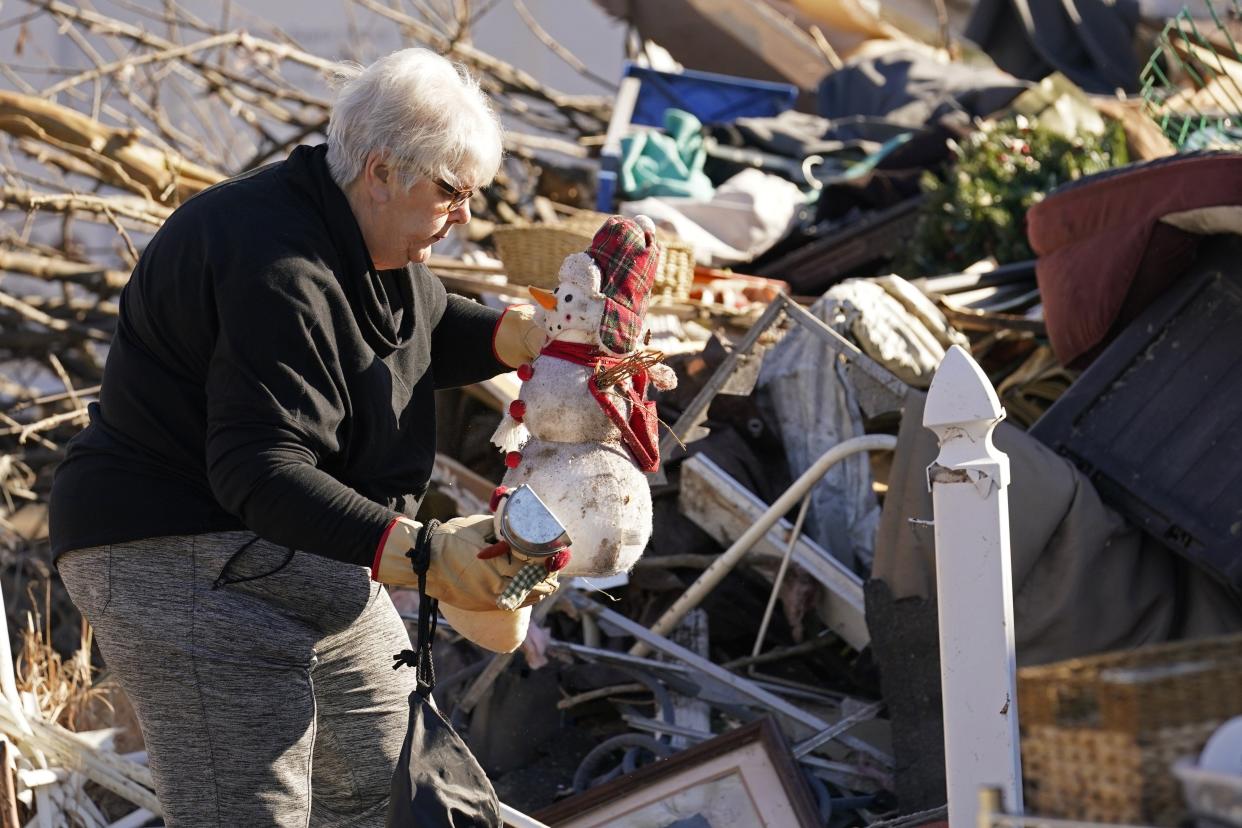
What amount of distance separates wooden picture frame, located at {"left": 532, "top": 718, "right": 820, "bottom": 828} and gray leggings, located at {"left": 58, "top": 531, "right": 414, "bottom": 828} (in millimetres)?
898

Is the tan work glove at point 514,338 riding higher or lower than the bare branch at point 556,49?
lower

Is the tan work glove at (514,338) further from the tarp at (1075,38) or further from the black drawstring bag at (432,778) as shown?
the tarp at (1075,38)

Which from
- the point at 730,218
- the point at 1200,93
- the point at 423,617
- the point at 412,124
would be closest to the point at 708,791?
the point at 423,617

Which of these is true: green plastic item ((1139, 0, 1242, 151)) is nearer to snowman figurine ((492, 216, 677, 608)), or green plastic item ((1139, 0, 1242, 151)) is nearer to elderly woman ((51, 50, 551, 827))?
snowman figurine ((492, 216, 677, 608))

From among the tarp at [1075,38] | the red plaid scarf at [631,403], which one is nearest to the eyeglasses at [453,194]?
the red plaid scarf at [631,403]

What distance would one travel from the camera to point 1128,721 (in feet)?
3.89

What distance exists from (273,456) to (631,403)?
57 cm

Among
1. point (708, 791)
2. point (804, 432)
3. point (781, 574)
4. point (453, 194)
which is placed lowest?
point (708, 791)

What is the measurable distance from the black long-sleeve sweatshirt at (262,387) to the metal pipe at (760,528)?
4.02 ft

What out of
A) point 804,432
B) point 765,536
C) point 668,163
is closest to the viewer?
point 765,536

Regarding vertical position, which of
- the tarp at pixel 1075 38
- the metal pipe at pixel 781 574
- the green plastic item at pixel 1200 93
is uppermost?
the tarp at pixel 1075 38

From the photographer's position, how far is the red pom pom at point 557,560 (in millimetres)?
1881

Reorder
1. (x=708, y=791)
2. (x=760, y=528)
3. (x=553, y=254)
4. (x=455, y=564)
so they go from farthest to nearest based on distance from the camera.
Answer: (x=553, y=254)
(x=760, y=528)
(x=708, y=791)
(x=455, y=564)

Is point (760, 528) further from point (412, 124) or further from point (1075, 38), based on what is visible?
point (1075, 38)
